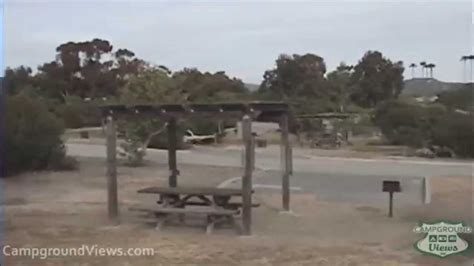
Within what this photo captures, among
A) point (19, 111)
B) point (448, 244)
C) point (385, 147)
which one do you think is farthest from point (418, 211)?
point (385, 147)

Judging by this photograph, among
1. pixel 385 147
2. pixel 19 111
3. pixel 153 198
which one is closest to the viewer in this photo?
pixel 153 198

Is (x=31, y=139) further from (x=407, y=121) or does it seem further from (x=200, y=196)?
(x=407, y=121)

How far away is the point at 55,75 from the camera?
3872cm

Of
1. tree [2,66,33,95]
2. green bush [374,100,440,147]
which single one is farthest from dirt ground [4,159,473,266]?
green bush [374,100,440,147]

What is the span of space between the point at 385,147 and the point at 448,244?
23878 mm

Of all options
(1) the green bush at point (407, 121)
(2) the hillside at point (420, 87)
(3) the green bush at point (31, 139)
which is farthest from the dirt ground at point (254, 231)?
(2) the hillside at point (420, 87)

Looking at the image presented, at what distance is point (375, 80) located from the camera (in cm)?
5306

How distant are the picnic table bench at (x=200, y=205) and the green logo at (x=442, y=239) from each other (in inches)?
95.6

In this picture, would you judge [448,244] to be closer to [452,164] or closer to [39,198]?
[39,198]

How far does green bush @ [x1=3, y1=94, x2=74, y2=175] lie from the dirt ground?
8.37ft

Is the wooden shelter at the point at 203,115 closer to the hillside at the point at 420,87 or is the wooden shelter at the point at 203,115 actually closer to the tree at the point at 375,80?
the hillside at the point at 420,87

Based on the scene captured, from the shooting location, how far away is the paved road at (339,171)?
50.2ft

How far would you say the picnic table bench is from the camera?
34.6 ft

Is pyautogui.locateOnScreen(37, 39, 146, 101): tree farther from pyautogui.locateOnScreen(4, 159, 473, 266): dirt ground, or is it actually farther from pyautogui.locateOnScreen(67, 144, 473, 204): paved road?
pyautogui.locateOnScreen(4, 159, 473, 266): dirt ground
